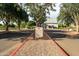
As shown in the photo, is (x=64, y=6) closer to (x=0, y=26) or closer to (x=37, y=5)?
(x=37, y=5)

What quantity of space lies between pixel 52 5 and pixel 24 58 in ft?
60.0

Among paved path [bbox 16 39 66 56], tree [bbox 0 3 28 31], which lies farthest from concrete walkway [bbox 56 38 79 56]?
tree [bbox 0 3 28 31]

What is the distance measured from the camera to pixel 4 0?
15156 mm

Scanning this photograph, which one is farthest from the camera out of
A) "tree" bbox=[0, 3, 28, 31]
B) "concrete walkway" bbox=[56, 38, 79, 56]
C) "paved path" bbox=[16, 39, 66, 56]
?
"tree" bbox=[0, 3, 28, 31]

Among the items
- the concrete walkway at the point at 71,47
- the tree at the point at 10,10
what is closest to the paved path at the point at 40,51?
the concrete walkway at the point at 71,47

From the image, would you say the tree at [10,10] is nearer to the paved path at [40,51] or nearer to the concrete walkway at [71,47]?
the concrete walkway at [71,47]

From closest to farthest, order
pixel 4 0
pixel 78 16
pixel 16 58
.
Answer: pixel 16 58 < pixel 4 0 < pixel 78 16

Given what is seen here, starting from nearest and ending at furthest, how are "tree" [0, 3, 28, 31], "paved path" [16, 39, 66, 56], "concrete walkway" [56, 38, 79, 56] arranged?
"paved path" [16, 39, 66, 56], "concrete walkway" [56, 38, 79, 56], "tree" [0, 3, 28, 31]

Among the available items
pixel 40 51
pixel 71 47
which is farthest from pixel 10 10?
pixel 40 51

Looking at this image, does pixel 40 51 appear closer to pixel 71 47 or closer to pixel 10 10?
pixel 71 47

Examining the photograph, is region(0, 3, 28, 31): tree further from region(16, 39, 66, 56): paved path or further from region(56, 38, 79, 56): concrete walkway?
region(16, 39, 66, 56): paved path

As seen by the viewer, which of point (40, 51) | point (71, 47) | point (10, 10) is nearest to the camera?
point (40, 51)

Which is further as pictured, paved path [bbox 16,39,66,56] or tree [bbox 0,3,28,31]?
tree [bbox 0,3,28,31]

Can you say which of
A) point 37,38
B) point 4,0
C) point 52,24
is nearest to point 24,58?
point 4,0
